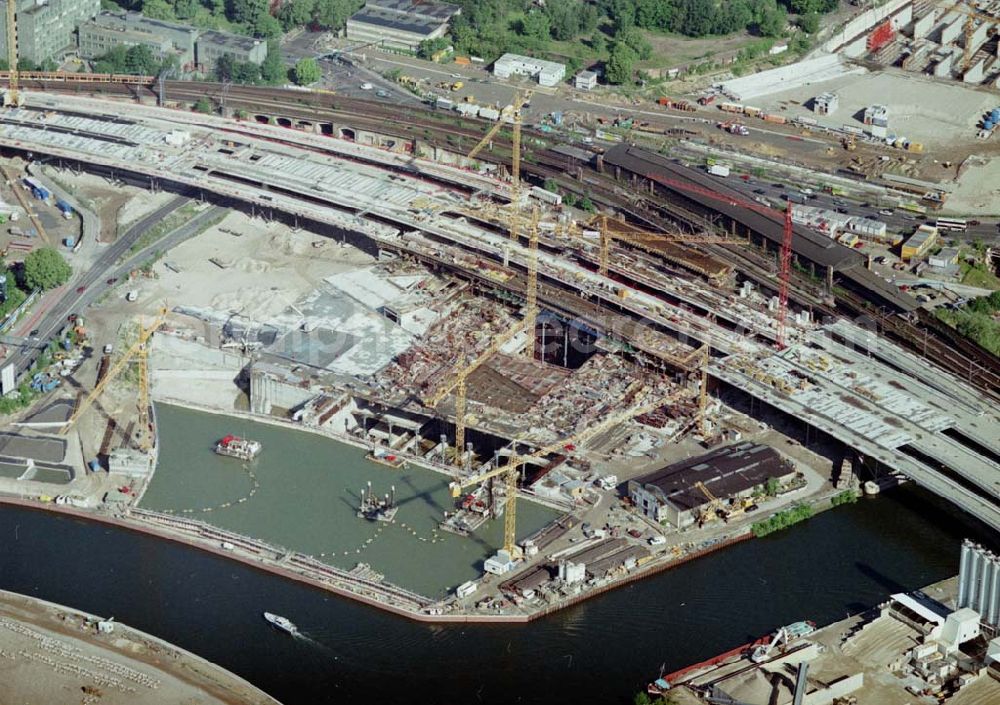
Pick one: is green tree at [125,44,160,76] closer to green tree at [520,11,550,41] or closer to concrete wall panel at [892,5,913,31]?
green tree at [520,11,550,41]

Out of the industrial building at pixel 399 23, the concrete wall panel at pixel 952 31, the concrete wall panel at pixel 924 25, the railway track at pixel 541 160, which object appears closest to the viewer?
the railway track at pixel 541 160

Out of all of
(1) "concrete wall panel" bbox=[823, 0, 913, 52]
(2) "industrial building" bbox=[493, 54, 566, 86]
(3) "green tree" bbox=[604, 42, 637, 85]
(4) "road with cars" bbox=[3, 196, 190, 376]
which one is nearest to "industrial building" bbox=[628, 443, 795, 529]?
(4) "road with cars" bbox=[3, 196, 190, 376]

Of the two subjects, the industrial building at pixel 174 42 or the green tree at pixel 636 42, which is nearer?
the industrial building at pixel 174 42

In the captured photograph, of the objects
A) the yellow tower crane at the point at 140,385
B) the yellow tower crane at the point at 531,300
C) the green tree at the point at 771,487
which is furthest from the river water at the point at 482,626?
the yellow tower crane at the point at 531,300

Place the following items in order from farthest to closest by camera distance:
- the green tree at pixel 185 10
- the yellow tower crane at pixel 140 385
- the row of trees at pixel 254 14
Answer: the green tree at pixel 185 10 < the row of trees at pixel 254 14 < the yellow tower crane at pixel 140 385

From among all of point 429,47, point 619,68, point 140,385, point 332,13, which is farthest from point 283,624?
point 332,13

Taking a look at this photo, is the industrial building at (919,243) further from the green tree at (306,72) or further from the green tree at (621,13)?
the green tree at (306,72)

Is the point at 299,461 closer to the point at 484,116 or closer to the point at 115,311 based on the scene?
the point at 115,311
